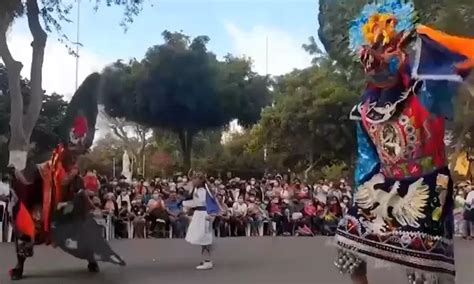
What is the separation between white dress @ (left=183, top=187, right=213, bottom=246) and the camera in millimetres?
4426

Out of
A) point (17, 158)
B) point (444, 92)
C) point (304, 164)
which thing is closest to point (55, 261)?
point (17, 158)

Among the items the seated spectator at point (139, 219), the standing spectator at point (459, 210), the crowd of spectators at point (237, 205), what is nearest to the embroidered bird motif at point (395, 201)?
the crowd of spectators at point (237, 205)

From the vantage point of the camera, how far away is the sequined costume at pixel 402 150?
300 cm

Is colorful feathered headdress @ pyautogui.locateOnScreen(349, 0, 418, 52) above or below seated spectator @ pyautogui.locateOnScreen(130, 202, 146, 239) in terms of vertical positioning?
above

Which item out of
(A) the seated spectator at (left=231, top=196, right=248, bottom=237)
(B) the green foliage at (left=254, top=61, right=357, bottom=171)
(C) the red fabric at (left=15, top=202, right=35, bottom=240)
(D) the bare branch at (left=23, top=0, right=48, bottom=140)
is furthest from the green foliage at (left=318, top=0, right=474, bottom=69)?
(C) the red fabric at (left=15, top=202, right=35, bottom=240)

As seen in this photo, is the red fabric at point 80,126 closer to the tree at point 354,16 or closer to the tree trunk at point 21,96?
the tree trunk at point 21,96

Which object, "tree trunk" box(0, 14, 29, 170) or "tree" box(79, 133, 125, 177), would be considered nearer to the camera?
"tree trunk" box(0, 14, 29, 170)

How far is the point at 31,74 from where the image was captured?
402cm

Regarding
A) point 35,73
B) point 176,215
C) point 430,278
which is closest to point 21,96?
point 35,73

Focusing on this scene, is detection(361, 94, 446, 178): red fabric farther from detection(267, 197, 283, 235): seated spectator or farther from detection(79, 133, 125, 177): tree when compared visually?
detection(79, 133, 125, 177): tree

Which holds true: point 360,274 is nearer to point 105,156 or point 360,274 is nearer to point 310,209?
point 310,209

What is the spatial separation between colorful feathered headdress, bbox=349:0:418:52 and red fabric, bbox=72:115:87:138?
5.30 ft

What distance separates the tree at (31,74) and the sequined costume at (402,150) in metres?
Answer: 1.68

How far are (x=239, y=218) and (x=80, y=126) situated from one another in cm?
121
